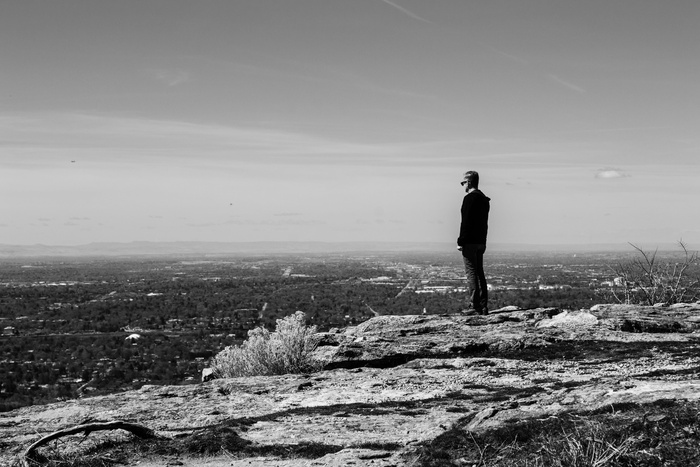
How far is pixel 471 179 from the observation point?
436 inches

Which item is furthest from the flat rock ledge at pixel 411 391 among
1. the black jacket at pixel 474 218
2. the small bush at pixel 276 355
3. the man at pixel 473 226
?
the black jacket at pixel 474 218

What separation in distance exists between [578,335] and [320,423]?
17.3 feet

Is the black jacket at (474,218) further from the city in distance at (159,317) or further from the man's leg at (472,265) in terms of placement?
the city in distance at (159,317)

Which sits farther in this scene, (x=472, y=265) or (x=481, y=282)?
(x=481, y=282)

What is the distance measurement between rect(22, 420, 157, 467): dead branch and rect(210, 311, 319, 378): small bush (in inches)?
166

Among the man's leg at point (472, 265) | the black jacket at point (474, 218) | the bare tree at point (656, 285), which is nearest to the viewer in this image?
the black jacket at point (474, 218)

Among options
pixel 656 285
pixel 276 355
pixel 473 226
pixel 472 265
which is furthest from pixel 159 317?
pixel 276 355

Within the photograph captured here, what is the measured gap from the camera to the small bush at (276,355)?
9.07 m

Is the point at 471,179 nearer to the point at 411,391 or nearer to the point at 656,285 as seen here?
the point at 411,391

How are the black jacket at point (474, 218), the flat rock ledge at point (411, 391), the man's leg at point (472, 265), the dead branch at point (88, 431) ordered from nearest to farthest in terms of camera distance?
the dead branch at point (88, 431) → the flat rock ledge at point (411, 391) → the black jacket at point (474, 218) → the man's leg at point (472, 265)

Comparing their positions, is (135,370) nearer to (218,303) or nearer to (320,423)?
(320,423)

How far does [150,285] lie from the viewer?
11769 centimetres

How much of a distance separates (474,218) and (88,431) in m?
7.90

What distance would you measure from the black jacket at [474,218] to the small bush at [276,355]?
3381mm
